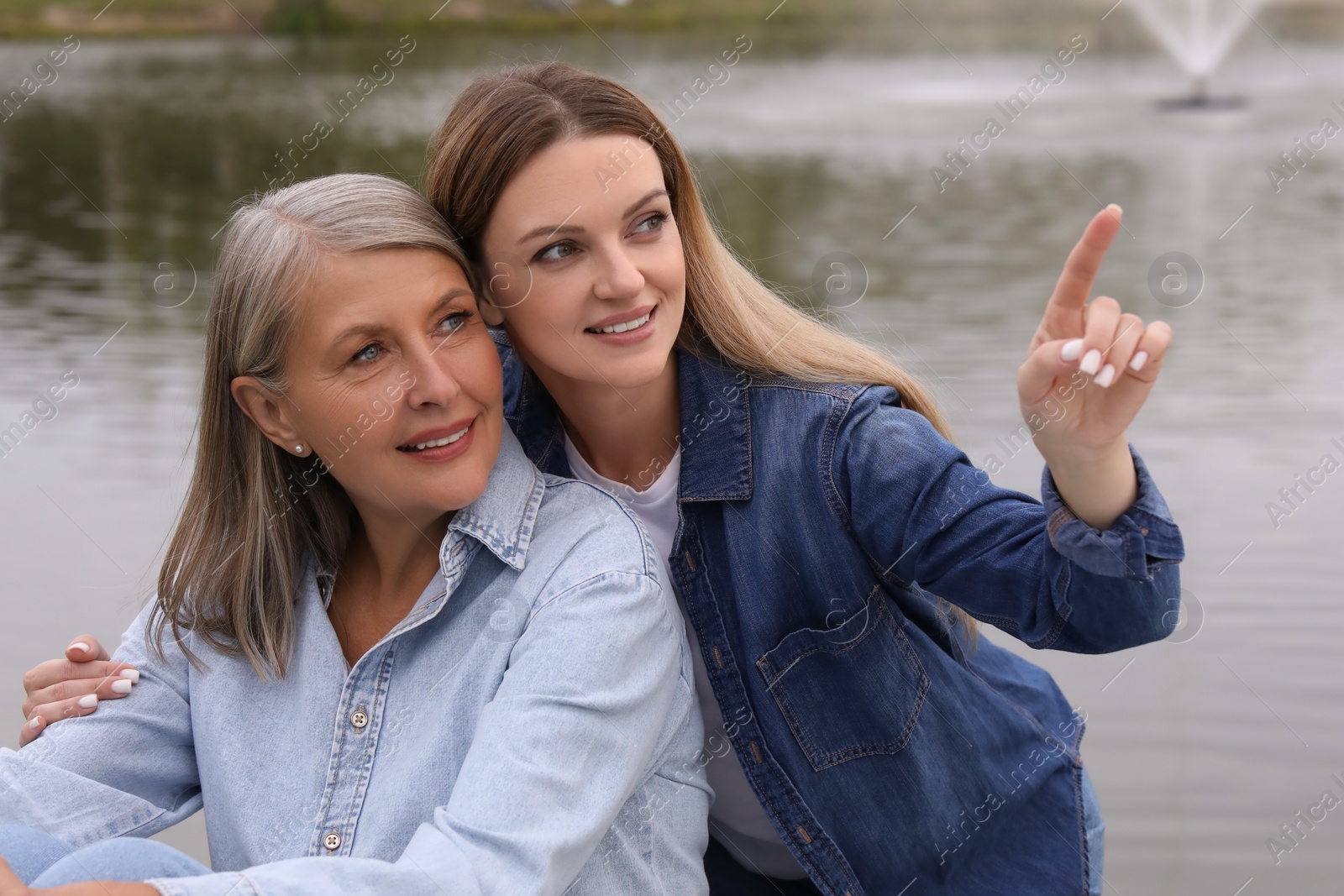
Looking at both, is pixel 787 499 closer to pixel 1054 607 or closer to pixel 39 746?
pixel 1054 607

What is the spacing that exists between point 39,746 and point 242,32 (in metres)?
31.0

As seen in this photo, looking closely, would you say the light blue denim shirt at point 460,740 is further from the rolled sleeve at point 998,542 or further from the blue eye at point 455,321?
the rolled sleeve at point 998,542

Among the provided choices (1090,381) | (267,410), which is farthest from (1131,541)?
(267,410)

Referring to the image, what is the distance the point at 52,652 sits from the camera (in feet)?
14.9

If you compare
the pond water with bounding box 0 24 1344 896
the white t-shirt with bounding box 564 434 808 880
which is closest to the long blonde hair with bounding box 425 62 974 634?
the white t-shirt with bounding box 564 434 808 880

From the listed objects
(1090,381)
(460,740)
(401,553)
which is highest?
(1090,381)

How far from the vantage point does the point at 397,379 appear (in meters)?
2.06

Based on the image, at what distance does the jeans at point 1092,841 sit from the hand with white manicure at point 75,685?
1.65 meters

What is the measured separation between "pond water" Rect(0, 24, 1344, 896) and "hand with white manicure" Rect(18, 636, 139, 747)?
64cm

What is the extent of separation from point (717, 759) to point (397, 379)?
934 millimetres

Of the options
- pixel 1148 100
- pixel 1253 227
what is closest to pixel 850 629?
pixel 1253 227

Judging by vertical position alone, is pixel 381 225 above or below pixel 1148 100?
above

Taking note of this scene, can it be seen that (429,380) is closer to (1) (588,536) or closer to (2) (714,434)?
(1) (588,536)

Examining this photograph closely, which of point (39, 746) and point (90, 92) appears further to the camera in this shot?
point (90, 92)
